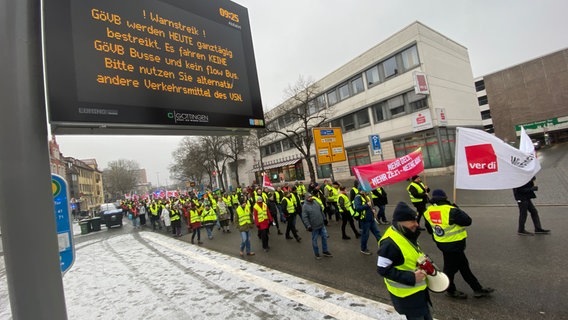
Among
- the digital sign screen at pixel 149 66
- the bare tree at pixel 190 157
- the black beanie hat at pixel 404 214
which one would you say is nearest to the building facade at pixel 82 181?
the bare tree at pixel 190 157

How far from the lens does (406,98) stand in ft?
85.4

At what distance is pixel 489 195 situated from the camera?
1270 centimetres

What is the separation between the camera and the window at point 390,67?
26.8m

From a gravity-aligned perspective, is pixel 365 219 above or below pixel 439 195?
below

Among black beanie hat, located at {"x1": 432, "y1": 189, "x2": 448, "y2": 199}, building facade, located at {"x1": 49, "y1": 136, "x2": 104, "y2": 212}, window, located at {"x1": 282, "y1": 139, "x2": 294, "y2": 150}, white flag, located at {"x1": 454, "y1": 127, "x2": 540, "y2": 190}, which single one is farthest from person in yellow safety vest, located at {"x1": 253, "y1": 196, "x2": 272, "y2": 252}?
building facade, located at {"x1": 49, "y1": 136, "x2": 104, "y2": 212}

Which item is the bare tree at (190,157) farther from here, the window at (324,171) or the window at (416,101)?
the window at (416,101)

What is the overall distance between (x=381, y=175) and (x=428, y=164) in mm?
18067

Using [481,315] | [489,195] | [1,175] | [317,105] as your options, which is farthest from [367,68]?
[1,175]

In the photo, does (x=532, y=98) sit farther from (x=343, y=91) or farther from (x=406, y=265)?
(x=406, y=265)

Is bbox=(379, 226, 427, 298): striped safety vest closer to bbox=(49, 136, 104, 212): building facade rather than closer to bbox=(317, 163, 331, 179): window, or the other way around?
bbox=(317, 163, 331, 179): window

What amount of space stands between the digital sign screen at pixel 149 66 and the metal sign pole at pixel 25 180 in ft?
2.13

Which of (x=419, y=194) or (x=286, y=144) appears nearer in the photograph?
(x=419, y=194)

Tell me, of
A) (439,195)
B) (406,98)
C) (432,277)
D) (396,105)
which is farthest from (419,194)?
(396,105)

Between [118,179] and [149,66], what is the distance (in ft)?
314
